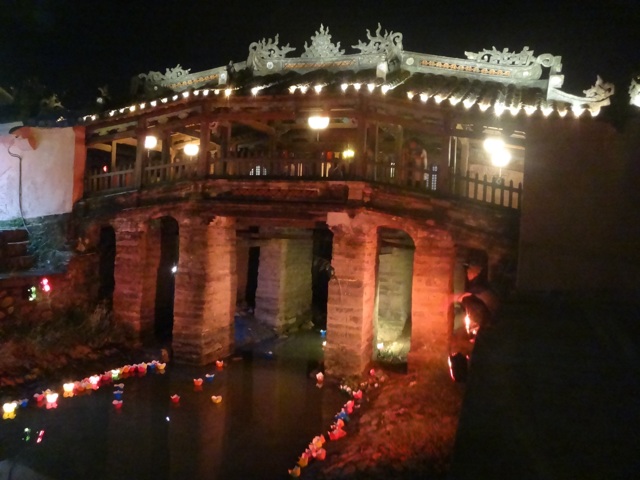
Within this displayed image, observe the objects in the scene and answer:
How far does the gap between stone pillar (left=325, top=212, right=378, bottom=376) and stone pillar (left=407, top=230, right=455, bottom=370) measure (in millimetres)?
1211

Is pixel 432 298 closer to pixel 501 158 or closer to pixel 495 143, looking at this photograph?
pixel 495 143

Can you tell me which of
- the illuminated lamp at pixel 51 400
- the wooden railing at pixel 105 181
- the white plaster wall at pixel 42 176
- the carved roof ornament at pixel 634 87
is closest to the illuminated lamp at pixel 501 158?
the carved roof ornament at pixel 634 87

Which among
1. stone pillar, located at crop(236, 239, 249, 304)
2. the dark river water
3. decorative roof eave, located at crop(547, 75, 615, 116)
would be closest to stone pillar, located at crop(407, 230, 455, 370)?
the dark river water

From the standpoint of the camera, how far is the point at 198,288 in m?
12.7

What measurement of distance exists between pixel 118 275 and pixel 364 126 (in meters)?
8.44

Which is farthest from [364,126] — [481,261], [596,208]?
[596,208]

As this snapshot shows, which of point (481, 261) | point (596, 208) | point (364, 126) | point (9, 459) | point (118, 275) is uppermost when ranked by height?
point (364, 126)

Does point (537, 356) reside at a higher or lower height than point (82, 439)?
higher

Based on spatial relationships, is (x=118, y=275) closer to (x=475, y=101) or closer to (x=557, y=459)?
(x=475, y=101)

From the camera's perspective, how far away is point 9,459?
7.78 m

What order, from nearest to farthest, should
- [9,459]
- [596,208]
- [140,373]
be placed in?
[9,459]
[596,208]
[140,373]

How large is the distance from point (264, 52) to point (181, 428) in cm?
1099

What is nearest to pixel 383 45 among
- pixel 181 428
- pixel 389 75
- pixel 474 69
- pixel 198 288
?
pixel 389 75

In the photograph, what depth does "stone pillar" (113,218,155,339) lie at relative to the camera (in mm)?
13719
